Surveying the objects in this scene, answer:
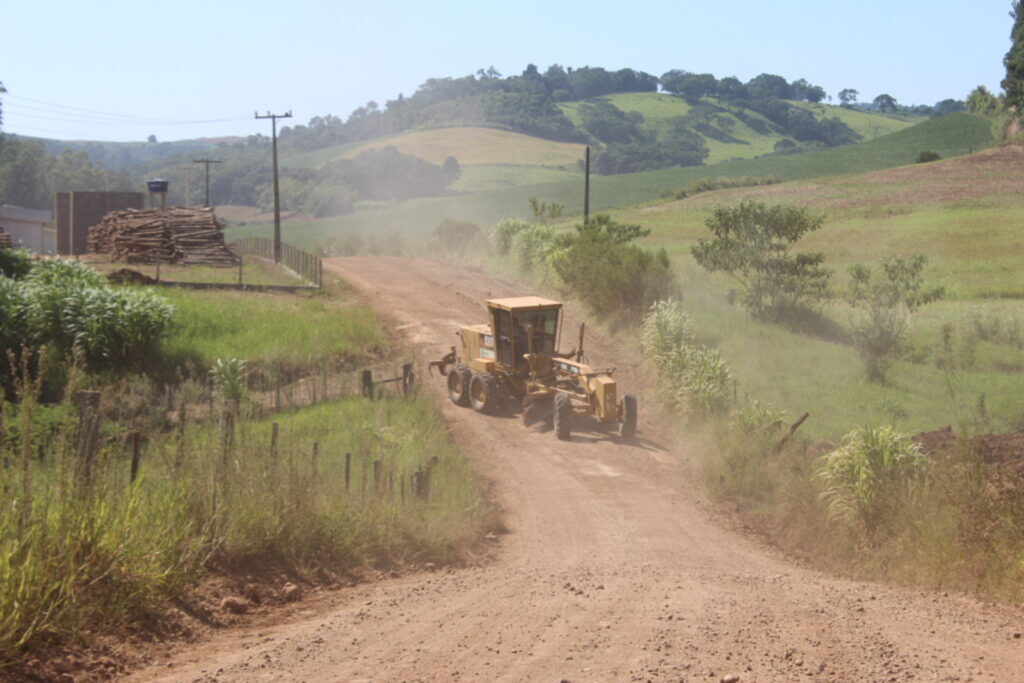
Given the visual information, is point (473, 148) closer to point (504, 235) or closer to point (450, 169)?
point (450, 169)

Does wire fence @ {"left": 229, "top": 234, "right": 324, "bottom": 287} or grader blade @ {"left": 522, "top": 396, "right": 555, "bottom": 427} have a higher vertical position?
wire fence @ {"left": 229, "top": 234, "right": 324, "bottom": 287}

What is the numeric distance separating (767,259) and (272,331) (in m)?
15.0

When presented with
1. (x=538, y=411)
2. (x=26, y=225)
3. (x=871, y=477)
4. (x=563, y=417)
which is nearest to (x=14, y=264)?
(x=538, y=411)

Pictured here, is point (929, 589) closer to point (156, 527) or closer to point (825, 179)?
point (156, 527)

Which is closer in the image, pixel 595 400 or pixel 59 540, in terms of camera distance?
pixel 59 540

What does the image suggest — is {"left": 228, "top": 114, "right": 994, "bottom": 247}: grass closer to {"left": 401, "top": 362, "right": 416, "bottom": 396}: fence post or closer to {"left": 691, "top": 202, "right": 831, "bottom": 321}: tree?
{"left": 691, "top": 202, "right": 831, "bottom": 321}: tree

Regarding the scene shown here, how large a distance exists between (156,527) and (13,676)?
194cm

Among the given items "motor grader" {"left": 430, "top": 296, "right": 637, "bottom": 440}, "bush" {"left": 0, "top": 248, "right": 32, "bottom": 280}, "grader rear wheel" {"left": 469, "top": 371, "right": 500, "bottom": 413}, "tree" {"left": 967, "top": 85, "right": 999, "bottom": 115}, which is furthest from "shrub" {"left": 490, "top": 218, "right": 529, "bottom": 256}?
"tree" {"left": 967, "top": 85, "right": 999, "bottom": 115}

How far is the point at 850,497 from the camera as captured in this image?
1259 cm

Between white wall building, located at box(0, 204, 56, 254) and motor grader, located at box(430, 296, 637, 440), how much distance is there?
4063cm

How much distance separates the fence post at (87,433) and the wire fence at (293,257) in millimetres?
28306

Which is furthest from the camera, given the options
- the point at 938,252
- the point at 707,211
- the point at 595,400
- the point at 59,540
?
the point at 707,211

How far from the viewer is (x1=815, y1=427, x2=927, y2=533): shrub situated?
1223cm

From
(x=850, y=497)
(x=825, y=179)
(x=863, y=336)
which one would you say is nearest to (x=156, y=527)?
(x=850, y=497)
